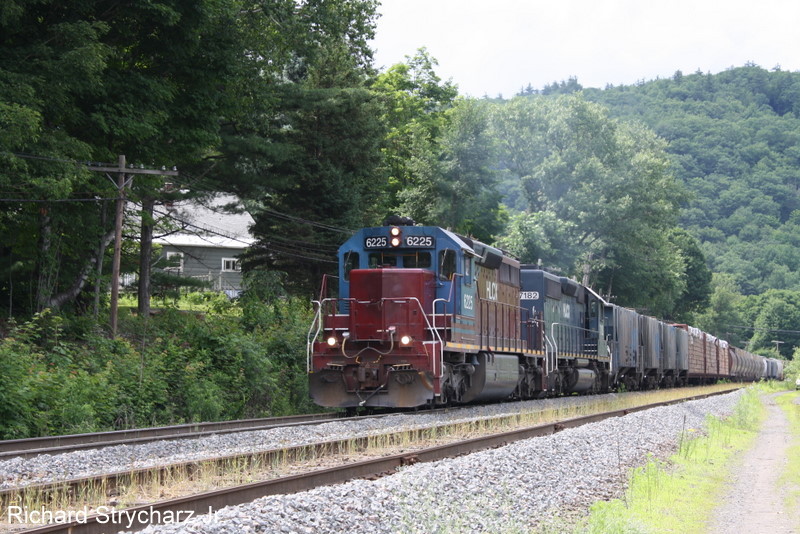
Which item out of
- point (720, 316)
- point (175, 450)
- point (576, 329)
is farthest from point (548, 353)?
point (720, 316)

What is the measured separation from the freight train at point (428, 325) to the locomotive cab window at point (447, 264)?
2 cm

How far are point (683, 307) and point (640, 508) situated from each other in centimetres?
8666

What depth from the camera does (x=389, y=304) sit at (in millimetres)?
17609

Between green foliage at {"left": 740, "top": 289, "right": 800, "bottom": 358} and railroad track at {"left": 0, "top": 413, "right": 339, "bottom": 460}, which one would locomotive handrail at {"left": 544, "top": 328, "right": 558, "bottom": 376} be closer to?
railroad track at {"left": 0, "top": 413, "right": 339, "bottom": 460}

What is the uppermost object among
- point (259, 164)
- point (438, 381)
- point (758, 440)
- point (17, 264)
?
point (259, 164)

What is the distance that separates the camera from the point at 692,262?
8894cm

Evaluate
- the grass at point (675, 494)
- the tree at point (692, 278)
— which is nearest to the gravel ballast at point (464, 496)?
the grass at point (675, 494)

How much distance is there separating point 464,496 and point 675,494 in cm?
354

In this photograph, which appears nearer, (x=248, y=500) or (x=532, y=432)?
(x=248, y=500)

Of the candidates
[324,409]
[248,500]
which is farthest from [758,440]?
[248,500]

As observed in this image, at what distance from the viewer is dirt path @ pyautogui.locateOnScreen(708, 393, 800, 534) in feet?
29.2

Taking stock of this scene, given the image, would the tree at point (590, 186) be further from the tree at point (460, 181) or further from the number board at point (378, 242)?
the number board at point (378, 242)

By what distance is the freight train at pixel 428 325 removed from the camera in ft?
56.9

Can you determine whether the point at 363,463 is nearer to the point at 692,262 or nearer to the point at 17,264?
the point at 17,264
